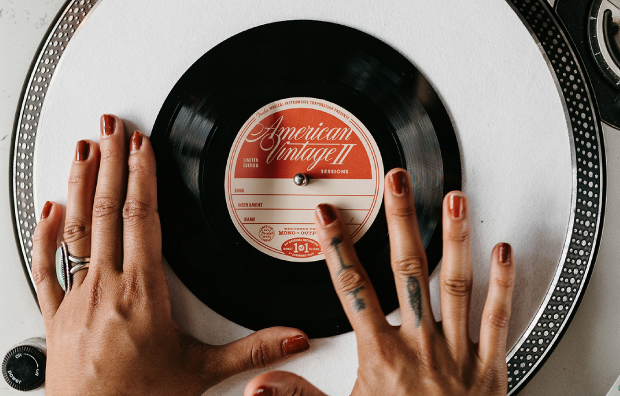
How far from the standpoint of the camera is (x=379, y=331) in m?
0.60

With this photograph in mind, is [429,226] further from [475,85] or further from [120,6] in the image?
[120,6]

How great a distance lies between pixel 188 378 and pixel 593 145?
89 centimetres

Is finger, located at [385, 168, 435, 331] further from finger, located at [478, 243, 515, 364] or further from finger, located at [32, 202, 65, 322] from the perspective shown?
finger, located at [32, 202, 65, 322]

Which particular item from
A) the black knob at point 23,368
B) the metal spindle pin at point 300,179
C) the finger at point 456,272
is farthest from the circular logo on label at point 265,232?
the black knob at point 23,368

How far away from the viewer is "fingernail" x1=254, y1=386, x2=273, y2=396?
21.1 inches

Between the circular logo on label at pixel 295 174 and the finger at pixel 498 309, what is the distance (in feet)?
0.76

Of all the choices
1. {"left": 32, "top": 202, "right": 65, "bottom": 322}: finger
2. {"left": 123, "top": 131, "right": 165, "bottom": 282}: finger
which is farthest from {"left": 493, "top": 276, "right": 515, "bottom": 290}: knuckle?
{"left": 32, "top": 202, "right": 65, "bottom": 322}: finger

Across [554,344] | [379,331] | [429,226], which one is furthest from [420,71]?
[554,344]

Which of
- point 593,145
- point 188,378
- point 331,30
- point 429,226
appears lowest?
point 188,378

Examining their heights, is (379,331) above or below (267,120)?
below

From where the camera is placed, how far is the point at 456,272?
605 mm

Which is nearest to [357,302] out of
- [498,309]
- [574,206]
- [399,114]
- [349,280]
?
[349,280]

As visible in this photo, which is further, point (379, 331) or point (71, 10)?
point (71, 10)

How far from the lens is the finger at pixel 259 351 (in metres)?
0.63
